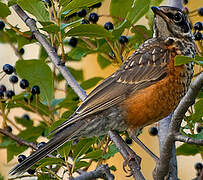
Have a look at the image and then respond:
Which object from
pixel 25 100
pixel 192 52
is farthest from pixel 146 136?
pixel 25 100

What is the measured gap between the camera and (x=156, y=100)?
312cm

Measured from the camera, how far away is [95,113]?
3123 millimetres

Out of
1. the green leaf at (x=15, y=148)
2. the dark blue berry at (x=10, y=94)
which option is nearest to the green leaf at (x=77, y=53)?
the dark blue berry at (x=10, y=94)

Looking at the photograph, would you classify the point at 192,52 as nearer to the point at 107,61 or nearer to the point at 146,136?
the point at 107,61

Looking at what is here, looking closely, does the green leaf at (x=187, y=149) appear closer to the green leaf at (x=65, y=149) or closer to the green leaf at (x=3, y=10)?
the green leaf at (x=65, y=149)

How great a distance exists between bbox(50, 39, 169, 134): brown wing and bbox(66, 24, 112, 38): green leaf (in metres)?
0.46

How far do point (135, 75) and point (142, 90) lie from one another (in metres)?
0.15

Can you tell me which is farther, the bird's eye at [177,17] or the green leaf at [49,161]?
the bird's eye at [177,17]

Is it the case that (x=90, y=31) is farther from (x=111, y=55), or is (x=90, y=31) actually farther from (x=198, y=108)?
(x=198, y=108)

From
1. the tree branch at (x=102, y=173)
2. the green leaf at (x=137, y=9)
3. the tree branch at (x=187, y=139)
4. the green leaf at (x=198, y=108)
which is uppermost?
the green leaf at (x=137, y=9)

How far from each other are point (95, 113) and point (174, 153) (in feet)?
1.98

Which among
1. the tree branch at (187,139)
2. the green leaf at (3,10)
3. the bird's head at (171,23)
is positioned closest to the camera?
the tree branch at (187,139)

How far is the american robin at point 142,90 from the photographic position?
3094mm

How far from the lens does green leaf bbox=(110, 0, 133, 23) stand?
308 cm
